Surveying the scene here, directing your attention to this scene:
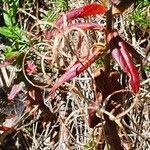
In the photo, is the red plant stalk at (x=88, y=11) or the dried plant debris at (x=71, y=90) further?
the dried plant debris at (x=71, y=90)

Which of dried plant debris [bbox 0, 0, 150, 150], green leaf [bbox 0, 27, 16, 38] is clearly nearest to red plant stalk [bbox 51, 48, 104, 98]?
dried plant debris [bbox 0, 0, 150, 150]

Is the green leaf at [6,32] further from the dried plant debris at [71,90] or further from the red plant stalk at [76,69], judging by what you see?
the red plant stalk at [76,69]

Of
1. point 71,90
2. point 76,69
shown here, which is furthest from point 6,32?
point 76,69

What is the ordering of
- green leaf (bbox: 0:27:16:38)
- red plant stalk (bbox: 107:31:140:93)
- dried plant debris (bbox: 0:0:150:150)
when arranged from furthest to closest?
green leaf (bbox: 0:27:16:38) → dried plant debris (bbox: 0:0:150:150) → red plant stalk (bbox: 107:31:140:93)

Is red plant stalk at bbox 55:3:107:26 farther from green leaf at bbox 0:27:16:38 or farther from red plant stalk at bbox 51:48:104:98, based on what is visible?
green leaf at bbox 0:27:16:38

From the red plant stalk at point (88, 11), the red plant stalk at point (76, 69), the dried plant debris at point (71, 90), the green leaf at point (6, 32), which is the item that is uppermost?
the red plant stalk at point (88, 11)

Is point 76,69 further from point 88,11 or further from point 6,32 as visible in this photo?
point 6,32

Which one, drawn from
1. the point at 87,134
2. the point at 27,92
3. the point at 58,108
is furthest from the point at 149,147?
the point at 27,92

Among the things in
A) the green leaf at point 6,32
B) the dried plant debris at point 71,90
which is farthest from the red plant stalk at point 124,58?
the green leaf at point 6,32
